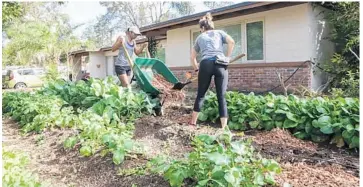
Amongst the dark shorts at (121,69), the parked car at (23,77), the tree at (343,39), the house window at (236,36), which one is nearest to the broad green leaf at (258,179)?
the dark shorts at (121,69)

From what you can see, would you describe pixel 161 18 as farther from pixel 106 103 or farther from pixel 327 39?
pixel 106 103

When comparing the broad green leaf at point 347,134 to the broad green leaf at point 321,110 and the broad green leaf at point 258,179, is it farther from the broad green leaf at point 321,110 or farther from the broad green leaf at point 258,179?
the broad green leaf at point 258,179

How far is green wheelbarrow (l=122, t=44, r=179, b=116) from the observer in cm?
520

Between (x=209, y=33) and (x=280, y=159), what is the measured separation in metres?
1.98

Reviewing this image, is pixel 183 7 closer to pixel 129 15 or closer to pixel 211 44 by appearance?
pixel 129 15

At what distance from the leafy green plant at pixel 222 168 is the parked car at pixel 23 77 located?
19.2 metres

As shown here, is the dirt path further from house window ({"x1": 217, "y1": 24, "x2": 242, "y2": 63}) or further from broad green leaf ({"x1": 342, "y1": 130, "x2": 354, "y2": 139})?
house window ({"x1": 217, "y1": 24, "x2": 242, "y2": 63})

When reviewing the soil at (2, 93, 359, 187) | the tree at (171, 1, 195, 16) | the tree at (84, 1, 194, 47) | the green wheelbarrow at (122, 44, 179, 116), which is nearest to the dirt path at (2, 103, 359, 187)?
the soil at (2, 93, 359, 187)

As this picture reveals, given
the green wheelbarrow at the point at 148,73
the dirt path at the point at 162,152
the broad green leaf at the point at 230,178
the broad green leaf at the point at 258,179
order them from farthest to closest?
the green wheelbarrow at the point at 148,73 < the dirt path at the point at 162,152 < the broad green leaf at the point at 258,179 < the broad green leaf at the point at 230,178

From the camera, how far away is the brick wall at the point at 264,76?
28.2ft

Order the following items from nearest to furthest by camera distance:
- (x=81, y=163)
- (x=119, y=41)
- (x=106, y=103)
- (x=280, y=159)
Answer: (x=280, y=159), (x=81, y=163), (x=106, y=103), (x=119, y=41)

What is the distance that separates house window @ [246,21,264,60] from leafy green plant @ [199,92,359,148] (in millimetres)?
5019

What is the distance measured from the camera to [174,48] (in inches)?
476

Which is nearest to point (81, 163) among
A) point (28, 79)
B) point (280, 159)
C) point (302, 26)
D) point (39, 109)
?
point (280, 159)
